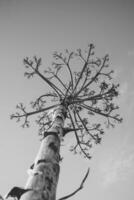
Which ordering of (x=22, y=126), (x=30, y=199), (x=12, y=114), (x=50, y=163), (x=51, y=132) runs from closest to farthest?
(x=30, y=199) → (x=50, y=163) → (x=51, y=132) → (x=12, y=114) → (x=22, y=126)

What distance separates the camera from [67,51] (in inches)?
305

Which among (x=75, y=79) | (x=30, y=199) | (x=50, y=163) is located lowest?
(x=30, y=199)

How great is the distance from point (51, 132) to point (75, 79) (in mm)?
4306

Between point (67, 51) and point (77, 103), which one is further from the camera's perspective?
point (67, 51)

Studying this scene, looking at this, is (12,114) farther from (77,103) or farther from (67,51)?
(67,51)

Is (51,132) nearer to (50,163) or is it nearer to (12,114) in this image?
(50,163)

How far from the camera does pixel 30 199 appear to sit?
2025 mm

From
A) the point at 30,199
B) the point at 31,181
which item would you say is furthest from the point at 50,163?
the point at 30,199

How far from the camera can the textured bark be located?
2.19 metres

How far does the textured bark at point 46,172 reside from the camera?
2.19m

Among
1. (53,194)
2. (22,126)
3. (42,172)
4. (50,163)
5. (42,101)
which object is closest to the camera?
(53,194)

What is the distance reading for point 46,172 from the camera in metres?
2.63

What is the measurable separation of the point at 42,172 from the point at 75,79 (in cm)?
547

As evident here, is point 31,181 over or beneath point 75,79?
beneath
